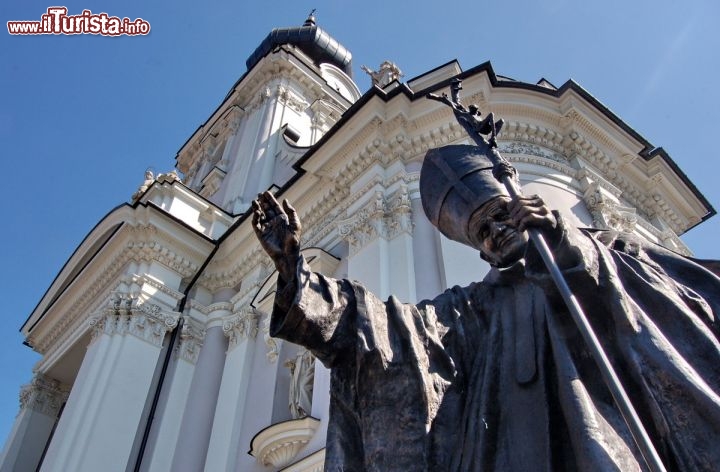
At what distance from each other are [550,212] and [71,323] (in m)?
13.3

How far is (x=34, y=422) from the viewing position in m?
13.3

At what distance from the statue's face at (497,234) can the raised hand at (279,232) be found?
0.90m

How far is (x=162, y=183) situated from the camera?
1370 centimetres

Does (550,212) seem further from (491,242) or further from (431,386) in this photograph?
(431,386)

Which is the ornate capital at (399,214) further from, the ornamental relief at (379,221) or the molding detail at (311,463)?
the molding detail at (311,463)

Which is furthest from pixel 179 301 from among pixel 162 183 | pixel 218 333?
pixel 162 183

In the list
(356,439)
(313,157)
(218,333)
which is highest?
(313,157)

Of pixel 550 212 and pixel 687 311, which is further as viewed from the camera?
pixel 550 212

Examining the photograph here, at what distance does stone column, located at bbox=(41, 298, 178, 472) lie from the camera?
29.7 ft

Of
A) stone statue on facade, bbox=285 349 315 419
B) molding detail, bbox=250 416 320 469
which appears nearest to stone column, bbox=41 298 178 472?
molding detail, bbox=250 416 320 469

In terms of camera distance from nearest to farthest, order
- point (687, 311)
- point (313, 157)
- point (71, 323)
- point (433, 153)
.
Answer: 1. point (687, 311)
2. point (433, 153)
3. point (313, 157)
4. point (71, 323)

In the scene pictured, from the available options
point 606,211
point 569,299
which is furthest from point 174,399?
point 569,299

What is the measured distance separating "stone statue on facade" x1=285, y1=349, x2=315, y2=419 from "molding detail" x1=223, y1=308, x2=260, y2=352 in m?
1.94

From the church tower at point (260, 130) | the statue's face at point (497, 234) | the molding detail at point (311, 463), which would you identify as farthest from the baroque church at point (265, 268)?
the statue's face at point (497, 234)
